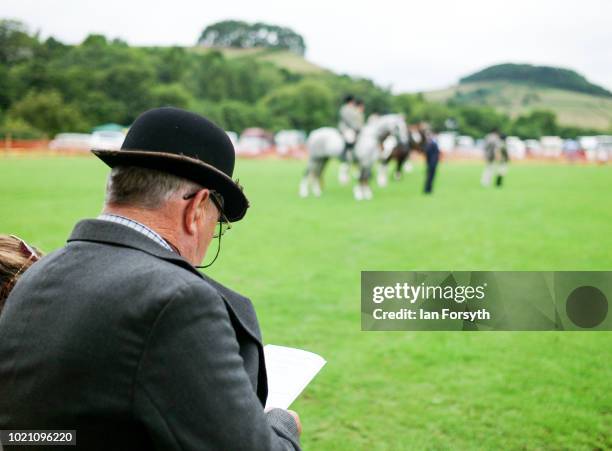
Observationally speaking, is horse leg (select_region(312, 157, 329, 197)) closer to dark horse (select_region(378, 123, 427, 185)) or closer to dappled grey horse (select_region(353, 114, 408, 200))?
dappled grey horse (select_region(353, 114, 408, 200))

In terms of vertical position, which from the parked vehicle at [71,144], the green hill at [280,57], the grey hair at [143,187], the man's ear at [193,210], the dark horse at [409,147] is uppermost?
the green hill at [280,57]

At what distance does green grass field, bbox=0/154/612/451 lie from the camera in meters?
3.47

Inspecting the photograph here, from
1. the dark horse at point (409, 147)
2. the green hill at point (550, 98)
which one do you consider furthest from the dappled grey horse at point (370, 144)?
the green hill at point (550, 98)

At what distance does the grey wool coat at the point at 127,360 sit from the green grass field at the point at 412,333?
229 centimetres

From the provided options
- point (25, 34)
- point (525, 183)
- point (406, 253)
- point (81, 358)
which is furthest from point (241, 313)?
point (25, 34)

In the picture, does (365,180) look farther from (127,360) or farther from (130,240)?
(127,360)

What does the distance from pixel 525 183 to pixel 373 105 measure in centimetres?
5886

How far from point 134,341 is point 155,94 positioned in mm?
63126

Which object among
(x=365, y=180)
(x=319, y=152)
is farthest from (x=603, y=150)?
(x=319, y=152)

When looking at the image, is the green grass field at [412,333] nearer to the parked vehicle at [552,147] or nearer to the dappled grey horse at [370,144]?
the dappled grey horse at [370,144]

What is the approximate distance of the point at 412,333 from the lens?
5176 millimetres

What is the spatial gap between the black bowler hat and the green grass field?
2.29 m

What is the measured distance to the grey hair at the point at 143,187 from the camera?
54.1 inches

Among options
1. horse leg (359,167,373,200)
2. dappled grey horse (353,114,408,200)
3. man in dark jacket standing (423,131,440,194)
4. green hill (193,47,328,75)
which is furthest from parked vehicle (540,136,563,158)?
green hill (193,47,328,75)
